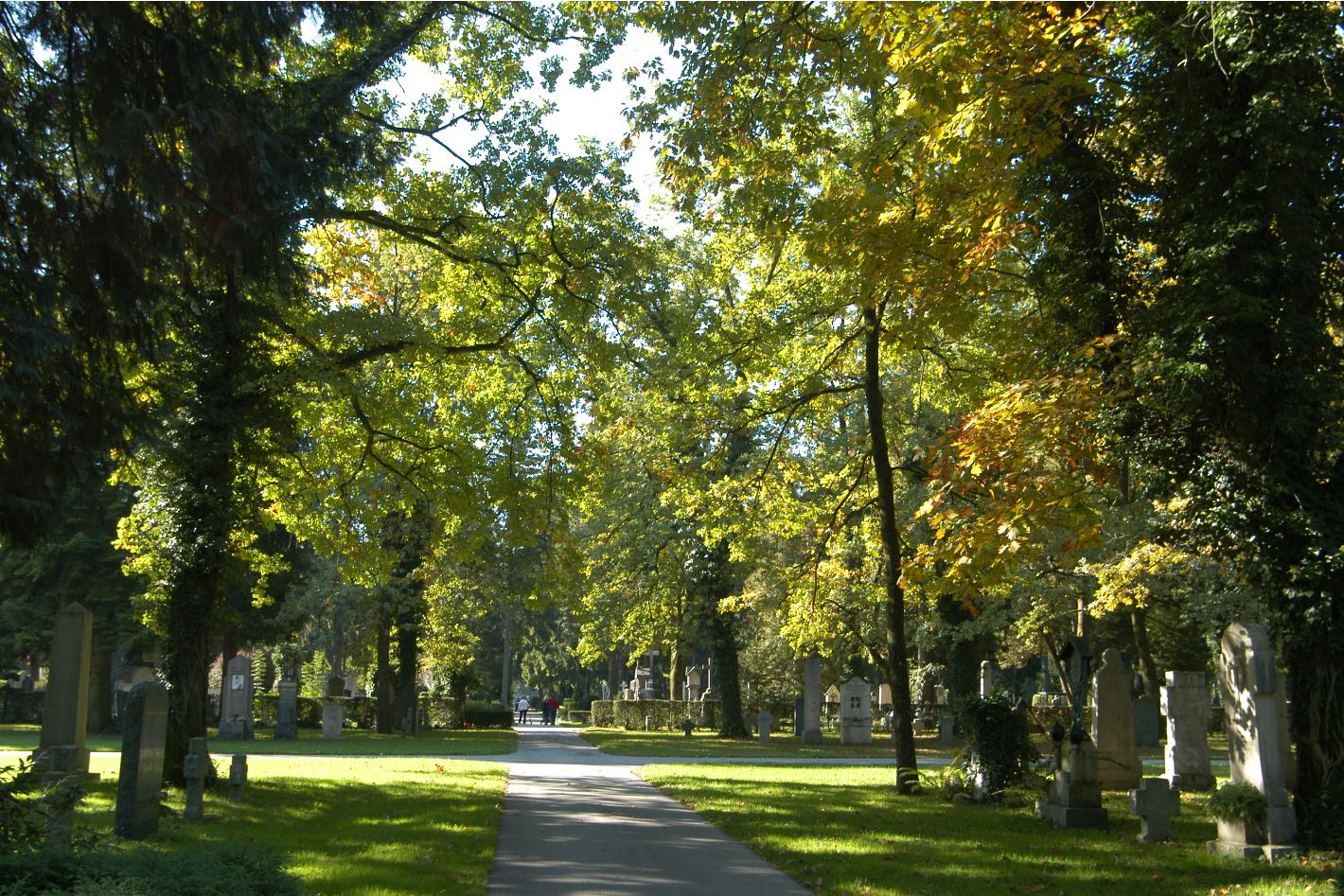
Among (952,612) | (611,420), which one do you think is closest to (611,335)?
(611,420)

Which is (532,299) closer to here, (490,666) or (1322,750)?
(1322,750)

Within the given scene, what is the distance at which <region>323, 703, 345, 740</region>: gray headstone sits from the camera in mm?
31111

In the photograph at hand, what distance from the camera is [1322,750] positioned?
35.3 ft

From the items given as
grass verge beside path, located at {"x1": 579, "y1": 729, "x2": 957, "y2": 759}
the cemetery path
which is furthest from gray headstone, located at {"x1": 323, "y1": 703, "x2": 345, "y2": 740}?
the cemetery path

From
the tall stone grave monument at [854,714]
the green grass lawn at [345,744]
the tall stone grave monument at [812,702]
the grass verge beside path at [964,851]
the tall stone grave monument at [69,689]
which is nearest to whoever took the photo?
the grass verge beside path at [964,851]

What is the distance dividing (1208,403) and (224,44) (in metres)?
10.3

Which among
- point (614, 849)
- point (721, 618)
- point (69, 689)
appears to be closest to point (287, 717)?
point (721, 618)

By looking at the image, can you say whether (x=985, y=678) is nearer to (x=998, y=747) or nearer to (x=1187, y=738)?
(x=1187, y=738)

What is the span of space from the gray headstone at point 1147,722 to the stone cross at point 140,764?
87.6ft

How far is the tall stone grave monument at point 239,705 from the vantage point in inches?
1277

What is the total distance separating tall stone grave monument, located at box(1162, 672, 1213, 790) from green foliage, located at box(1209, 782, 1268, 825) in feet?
28.7

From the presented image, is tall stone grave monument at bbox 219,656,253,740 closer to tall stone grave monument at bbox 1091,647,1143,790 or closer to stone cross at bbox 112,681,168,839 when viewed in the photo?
stone cross at bbox 112,681,168,839

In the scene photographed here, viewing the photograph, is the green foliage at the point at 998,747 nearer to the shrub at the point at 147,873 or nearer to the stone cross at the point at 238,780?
the stone cross at the point at 238,780

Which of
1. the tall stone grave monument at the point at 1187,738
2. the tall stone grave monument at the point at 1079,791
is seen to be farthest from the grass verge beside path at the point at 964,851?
the tall stone grave monument at the point at 1187,738
